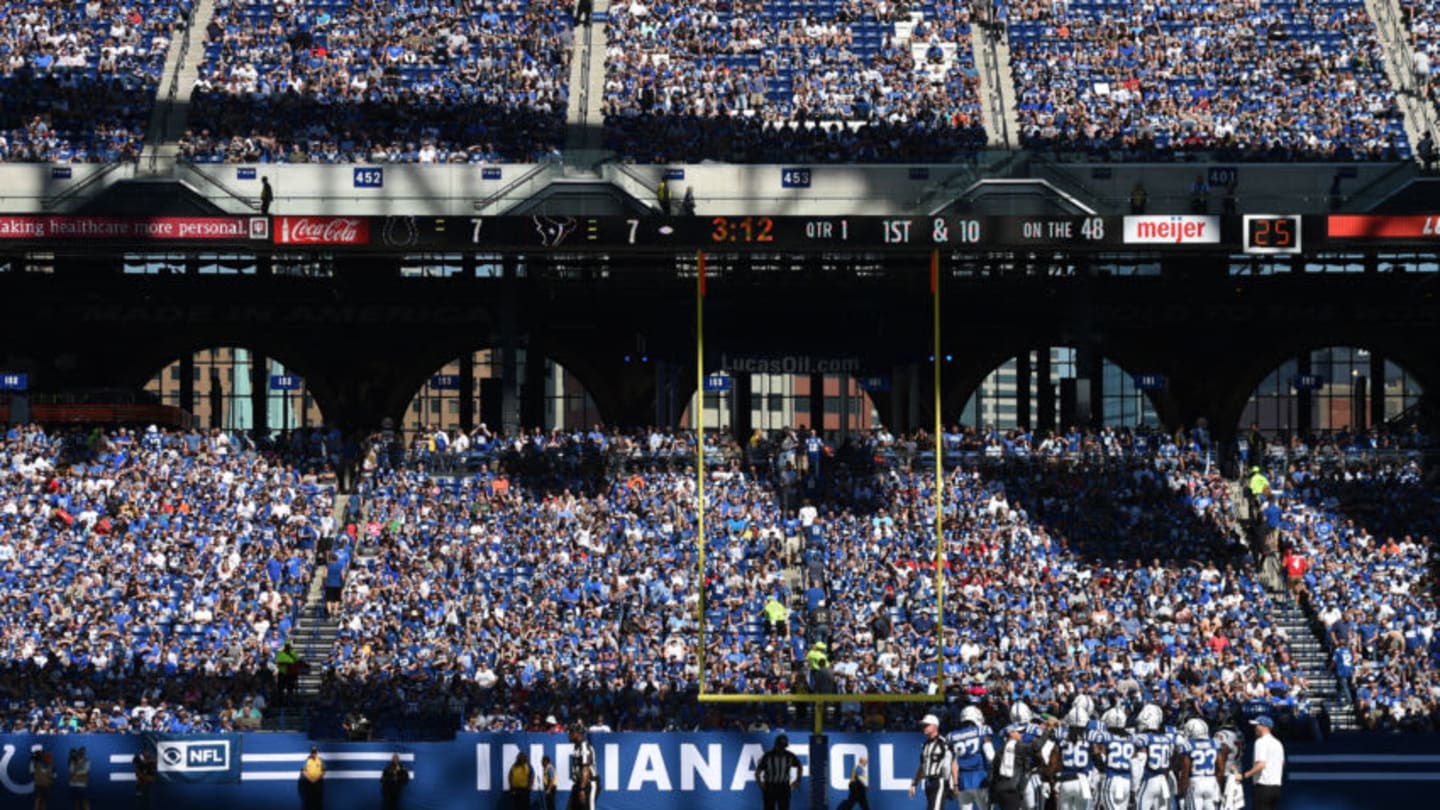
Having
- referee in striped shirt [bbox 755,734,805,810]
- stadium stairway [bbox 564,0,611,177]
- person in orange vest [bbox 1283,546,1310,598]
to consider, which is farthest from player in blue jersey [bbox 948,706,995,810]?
stadium stairway [bbox 564,0,611,177]

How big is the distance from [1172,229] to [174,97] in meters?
19.6

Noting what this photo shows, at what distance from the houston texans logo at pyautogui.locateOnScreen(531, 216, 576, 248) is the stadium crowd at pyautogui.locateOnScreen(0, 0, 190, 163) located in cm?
906

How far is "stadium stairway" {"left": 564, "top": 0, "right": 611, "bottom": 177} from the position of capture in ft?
140

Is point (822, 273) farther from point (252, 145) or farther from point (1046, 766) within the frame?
point (1046, 766)

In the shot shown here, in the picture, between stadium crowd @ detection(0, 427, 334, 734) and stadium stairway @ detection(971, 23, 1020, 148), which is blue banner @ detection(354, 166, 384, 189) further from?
stadium stairway @ detection(971, 23, 1020, 148)

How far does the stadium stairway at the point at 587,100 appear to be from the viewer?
140 ft

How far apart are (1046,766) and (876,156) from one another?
22.2 metres

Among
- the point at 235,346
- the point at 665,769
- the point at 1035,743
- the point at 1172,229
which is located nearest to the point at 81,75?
the point at 235,346

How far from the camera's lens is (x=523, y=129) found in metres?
44.5

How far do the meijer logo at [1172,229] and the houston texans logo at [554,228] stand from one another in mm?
9363

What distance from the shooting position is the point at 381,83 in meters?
45.6

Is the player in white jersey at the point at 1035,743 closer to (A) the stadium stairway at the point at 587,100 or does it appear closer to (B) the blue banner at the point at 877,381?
(A) the stadium stairway at the point at 587,100

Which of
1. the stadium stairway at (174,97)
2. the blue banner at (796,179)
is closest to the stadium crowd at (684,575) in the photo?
the blue banner at (796,179)

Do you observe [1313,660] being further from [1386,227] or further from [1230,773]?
[1230,773]
